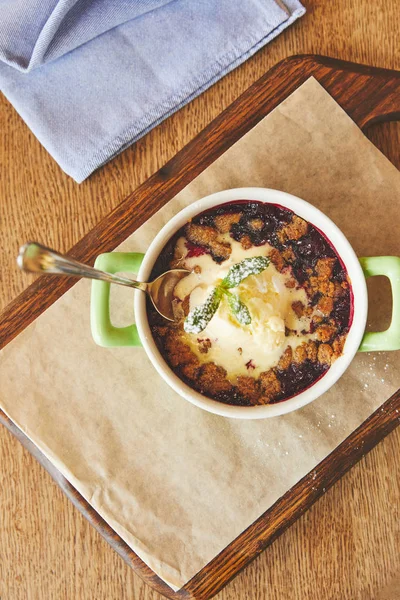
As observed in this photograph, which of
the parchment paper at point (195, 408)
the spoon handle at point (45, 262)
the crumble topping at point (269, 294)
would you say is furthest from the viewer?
the parchment paper at point (195, 408)

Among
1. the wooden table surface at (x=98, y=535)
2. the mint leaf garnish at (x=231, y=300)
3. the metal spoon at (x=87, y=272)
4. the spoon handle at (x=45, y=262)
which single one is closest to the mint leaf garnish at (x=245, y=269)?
the mint leaf garnish at (x=231, y=300)

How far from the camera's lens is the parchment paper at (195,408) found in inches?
58.0

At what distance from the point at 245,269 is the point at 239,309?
86 millimetres

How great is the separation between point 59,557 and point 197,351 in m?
0.73

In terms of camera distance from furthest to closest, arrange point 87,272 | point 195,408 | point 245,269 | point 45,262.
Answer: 1. point 195,408
2. point 245,269
3. point 87,272
4. point 45,262

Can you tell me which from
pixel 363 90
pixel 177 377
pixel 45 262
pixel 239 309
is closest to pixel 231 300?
pixel 239 309

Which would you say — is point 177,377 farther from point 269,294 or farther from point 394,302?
point 394,302

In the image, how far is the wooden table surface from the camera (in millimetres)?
1577

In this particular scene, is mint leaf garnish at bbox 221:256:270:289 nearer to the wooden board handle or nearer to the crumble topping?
the crumble topping

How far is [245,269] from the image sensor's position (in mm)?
1236

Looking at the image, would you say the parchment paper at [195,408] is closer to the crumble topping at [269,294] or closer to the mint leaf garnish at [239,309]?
the crumble topping at [269,294]

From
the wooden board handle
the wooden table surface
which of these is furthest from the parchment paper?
the wooden table surface

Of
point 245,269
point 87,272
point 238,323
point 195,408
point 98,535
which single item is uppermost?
point 87,272

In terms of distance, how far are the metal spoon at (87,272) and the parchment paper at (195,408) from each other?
0.66 ft
